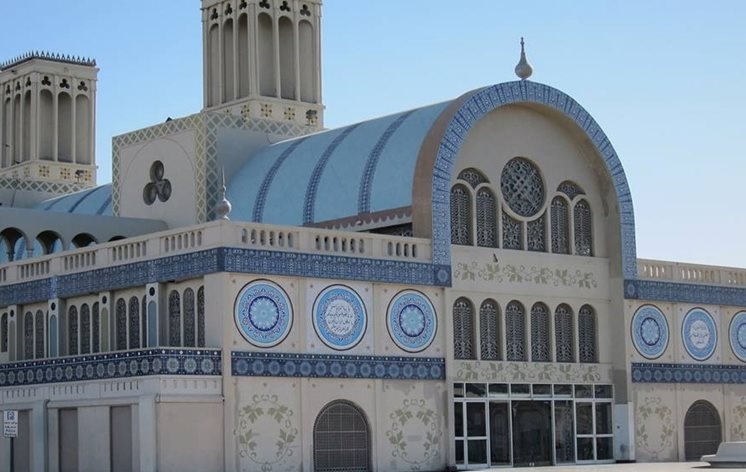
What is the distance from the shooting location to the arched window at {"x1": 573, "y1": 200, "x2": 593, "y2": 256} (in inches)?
1560

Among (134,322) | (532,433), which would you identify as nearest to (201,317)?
(134,322)

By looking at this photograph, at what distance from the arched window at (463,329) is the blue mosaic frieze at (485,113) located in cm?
139

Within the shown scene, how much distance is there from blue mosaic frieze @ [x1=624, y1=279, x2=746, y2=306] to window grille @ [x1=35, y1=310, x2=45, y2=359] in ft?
47.6

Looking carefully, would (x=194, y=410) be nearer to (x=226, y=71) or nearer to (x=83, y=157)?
(x=226, y=71)

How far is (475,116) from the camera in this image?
121 feet

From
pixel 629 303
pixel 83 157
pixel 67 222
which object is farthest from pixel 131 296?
pixel 83 157

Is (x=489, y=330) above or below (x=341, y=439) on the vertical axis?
above

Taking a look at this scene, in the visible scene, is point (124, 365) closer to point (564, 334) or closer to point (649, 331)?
point (564, 334)

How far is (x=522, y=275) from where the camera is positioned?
37812mm

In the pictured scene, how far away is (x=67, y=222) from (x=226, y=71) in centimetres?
829

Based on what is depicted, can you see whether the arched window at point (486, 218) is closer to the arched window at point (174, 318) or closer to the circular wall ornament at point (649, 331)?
the circular wall ornament at point (649, 331)

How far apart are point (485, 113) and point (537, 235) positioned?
358 cm

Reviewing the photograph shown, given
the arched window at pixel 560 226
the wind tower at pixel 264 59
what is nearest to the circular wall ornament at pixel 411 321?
the arched window at pixel 560 226

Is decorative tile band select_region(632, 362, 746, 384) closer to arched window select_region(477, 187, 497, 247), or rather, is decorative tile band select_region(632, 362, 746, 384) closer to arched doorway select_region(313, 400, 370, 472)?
arched window select_region(477, 187, 497, 247)
